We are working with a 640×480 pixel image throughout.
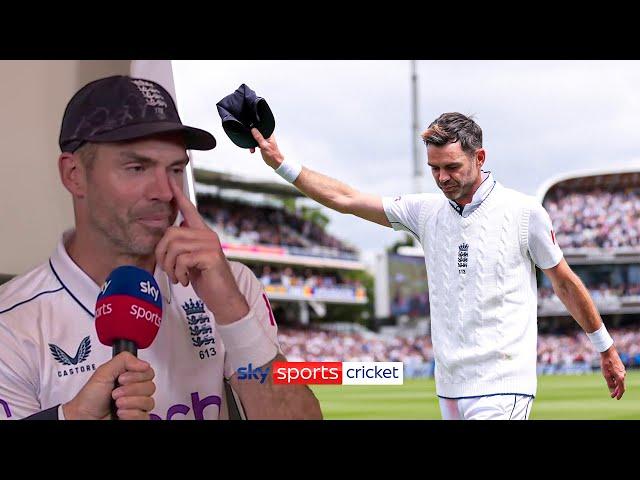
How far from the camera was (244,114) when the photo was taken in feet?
9.37

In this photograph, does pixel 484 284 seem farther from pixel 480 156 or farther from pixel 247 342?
pixel 247 342

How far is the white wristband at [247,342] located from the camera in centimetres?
212

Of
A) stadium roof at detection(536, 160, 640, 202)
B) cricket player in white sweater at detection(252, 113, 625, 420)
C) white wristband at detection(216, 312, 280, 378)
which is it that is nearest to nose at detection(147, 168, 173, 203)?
white wristband at detection(216, 312, 280, 378)

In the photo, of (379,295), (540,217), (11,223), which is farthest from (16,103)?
(379,295)

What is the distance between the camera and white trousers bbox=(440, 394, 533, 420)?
8.46 feet

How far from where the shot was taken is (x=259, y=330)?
216 cm

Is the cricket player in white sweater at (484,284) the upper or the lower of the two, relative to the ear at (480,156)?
lower

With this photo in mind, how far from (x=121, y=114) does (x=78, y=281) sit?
48 centimetres

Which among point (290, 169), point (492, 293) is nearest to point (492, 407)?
point (492, 293)

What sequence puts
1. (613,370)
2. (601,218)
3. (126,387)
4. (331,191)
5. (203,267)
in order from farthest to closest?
(601,218) → (331,191) → (613,370) → (203,267) → (126,387)

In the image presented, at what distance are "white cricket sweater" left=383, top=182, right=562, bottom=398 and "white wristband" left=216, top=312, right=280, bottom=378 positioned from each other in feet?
2.25

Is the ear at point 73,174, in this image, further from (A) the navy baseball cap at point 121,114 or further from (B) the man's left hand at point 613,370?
(B) the man's left hand at point 613,370

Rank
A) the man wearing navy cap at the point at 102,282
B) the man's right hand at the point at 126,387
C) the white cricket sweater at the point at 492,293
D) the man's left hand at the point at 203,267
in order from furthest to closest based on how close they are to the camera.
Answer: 1. the white cricket sweater at the point at 492,293
2. the man wearing navy cap at the point at 102,282
3. the man's left hand at the point at 203,267
4. the man's right hand at the point at 126,387

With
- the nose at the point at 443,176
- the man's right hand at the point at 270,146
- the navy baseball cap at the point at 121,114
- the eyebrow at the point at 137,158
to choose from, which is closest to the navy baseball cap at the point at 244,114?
the man's right hand at the point at 270,146
